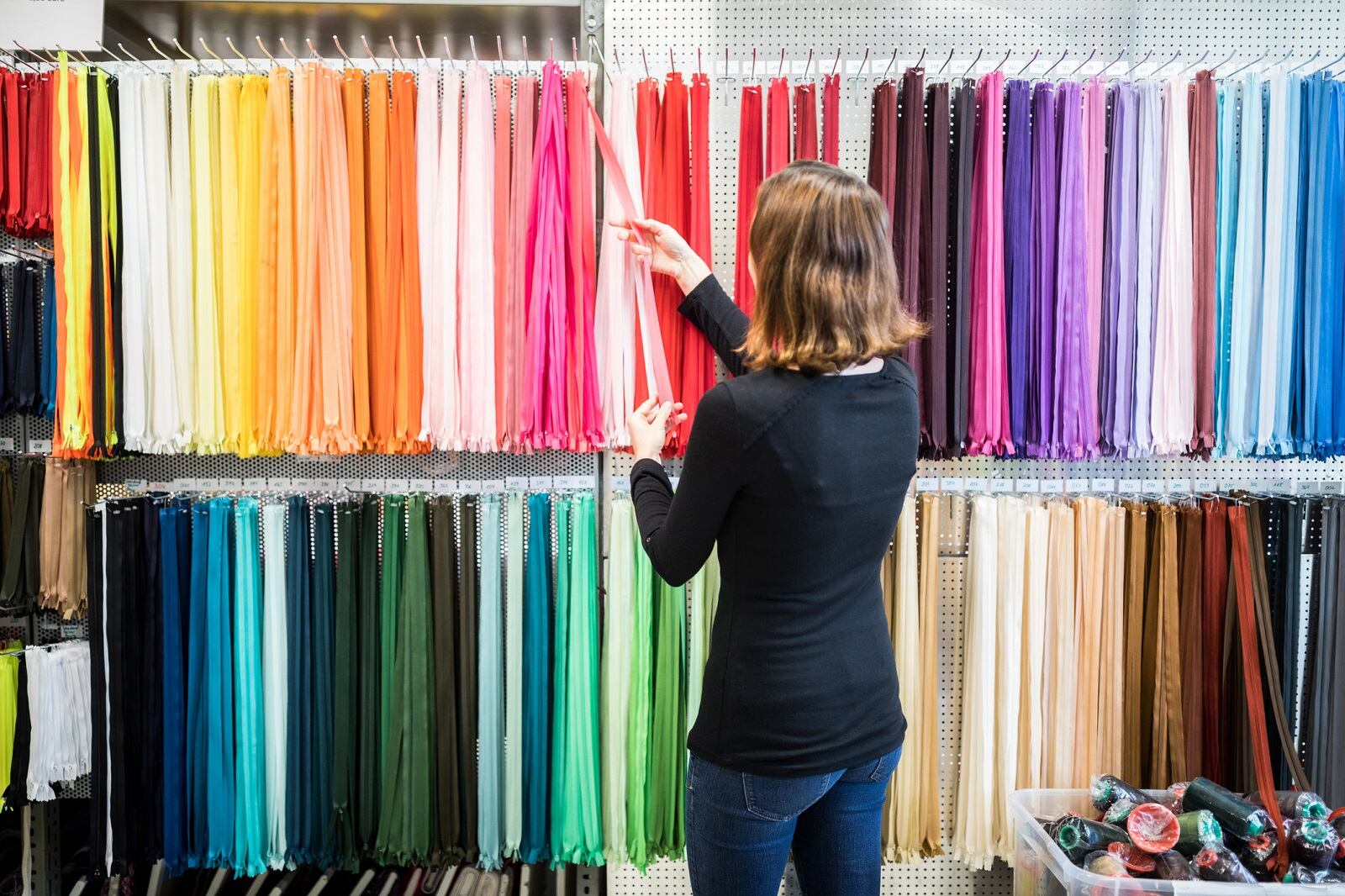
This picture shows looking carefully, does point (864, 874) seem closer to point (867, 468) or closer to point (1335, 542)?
point (867, 468)

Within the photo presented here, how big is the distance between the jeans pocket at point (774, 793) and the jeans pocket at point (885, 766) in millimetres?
137

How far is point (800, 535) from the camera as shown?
1437mm

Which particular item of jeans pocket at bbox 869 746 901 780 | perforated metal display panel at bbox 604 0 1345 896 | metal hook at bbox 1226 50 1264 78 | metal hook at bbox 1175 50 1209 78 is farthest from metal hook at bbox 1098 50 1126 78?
jeans pocket at bbox 869 746 901 780

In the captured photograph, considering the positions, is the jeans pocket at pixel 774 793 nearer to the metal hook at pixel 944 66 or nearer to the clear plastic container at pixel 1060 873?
the clear plastic container at pixel 1060 873

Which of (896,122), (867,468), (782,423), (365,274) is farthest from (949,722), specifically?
(365,274)

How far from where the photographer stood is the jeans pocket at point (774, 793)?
4.95 feet

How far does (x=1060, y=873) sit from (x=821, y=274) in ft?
5.55

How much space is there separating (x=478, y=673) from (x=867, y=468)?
1.38 m

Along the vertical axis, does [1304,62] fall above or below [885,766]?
above

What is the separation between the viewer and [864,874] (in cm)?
165

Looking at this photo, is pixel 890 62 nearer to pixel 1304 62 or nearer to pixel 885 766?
pixel 1304 62

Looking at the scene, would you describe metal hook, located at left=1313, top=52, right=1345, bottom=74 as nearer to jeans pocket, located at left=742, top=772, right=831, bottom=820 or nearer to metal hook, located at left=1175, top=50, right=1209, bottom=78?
metal hook, located at left=1175, top=50, right=1209, bottom=78

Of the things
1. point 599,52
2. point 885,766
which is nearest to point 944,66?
point 599,52

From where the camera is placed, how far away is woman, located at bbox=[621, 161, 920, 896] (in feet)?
4.58
